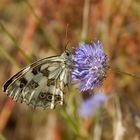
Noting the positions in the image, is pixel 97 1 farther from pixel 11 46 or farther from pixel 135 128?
pixel 135 128

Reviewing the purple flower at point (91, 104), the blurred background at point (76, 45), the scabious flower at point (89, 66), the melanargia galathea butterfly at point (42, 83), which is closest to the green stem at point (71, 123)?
the blurred background at point (76, 45)

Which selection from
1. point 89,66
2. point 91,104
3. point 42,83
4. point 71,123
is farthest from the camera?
point 91,104

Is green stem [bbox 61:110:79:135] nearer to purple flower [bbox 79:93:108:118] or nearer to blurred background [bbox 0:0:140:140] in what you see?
blurred background [bbox 0:0:140:140]

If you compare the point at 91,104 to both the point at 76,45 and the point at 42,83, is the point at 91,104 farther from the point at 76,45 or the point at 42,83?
the point at 42,83

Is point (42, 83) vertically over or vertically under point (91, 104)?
under

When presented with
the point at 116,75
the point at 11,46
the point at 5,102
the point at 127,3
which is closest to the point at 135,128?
the point at 116,75

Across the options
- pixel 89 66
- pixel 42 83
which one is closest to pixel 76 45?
pixel 42 83

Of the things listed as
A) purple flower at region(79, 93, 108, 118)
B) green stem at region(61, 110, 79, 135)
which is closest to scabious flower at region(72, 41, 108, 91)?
green stem at region(61, 110, 79, 135)
